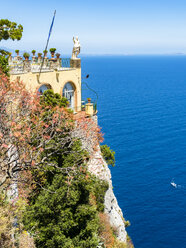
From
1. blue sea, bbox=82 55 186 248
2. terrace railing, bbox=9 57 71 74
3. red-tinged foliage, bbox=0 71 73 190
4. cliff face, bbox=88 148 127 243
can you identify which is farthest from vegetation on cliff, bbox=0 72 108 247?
blue sea, bbox=82 55 186 248

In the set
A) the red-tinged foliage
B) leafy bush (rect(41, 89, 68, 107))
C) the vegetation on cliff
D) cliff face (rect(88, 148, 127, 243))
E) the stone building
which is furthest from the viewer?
cliff face (rect(88, 148, 127, 243))

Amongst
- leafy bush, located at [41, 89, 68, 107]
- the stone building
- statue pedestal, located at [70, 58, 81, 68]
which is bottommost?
leafy bush, located at [41, 89, 68, 107]

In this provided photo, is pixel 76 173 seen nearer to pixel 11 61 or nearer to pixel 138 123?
pixel 11 61

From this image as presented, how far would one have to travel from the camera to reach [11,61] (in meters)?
30.7

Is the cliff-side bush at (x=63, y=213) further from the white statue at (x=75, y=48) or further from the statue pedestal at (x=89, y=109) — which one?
the white statue at (x=75, y=48)

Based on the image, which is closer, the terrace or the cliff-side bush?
the cliff-side bush

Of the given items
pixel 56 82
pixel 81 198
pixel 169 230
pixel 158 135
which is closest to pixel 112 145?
pixel 158 135

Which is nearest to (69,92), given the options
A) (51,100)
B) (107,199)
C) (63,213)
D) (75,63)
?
(75,63)

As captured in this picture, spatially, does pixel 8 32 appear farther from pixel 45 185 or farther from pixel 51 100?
pixel 45 185

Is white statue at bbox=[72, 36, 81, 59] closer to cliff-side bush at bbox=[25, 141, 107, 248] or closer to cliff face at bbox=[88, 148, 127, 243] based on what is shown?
cliff face at bbox=[88, 148, 127, 243]

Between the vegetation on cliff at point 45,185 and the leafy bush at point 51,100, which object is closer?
the vegetation on cliff at point 45,185

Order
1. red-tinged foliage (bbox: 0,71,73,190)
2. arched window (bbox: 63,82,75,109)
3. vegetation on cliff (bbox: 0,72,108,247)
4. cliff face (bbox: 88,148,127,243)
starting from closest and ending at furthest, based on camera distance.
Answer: red-tinged foliage (bbox: 0,71,73,190)
vegetation on cliff (bbox: 0,72,108,247)
cliff face (bbox: 88,148,127,243)
arched window (bbox: 63,82,75,109)

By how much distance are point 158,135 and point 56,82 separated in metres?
50.0

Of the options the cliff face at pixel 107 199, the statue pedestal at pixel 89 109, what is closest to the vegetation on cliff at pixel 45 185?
the cliff face at pixel 107 199
